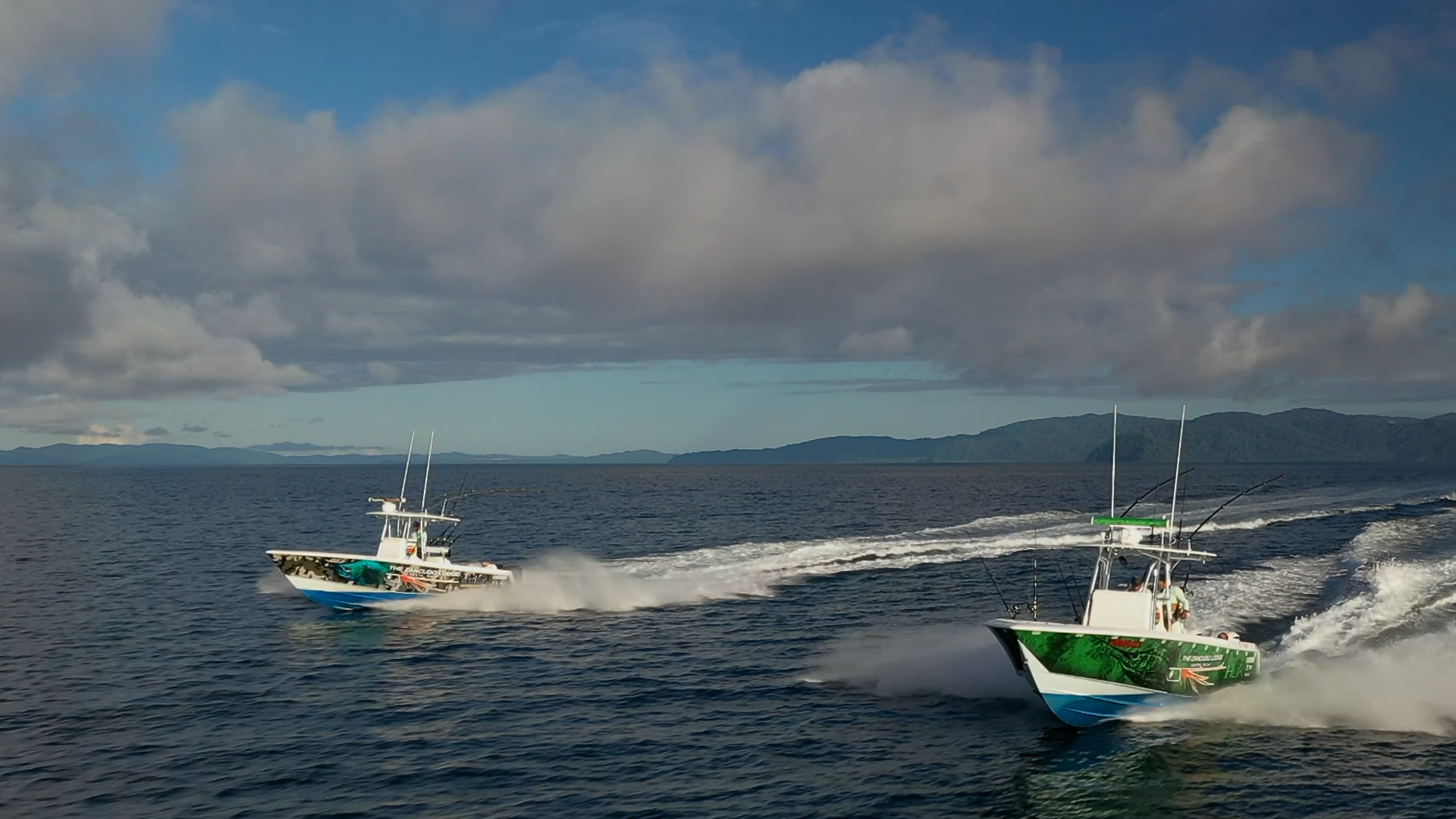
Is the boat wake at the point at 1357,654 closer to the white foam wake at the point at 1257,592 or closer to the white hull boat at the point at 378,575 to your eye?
the white foam wake at the point at 1257,592

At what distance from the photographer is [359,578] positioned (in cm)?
5306

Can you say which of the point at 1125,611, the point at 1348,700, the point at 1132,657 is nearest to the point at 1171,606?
the point at 1125,611

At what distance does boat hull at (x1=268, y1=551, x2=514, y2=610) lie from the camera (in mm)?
53125

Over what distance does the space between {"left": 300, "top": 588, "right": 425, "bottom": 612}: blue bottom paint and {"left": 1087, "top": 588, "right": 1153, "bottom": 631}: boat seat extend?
117 feet

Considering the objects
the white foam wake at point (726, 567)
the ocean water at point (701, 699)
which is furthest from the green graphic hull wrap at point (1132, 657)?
the white foam wake at point (726, 567)

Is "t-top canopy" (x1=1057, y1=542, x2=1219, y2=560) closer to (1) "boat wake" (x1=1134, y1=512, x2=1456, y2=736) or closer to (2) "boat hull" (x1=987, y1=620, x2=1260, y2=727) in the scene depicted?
(2) "boat hull" (x1=987, y1=620, x2=1260, y2=727)

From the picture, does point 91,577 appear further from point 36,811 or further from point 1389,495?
point 1389,495

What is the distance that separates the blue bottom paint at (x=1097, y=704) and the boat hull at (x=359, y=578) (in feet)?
110

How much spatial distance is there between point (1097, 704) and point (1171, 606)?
4.33 m

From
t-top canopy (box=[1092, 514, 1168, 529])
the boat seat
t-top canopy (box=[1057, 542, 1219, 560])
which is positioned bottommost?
the boat seat

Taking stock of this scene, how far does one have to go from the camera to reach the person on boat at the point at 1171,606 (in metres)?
32.6

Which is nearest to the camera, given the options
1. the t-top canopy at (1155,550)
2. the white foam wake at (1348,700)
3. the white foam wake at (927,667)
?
the white foam wake at (1348,700)

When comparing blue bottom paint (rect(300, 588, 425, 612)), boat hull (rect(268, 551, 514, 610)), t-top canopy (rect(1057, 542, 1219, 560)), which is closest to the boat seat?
t-top canopy (rect(1057, 542, 1219, 560))

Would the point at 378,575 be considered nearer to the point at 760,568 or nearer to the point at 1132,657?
the point at 760,568
